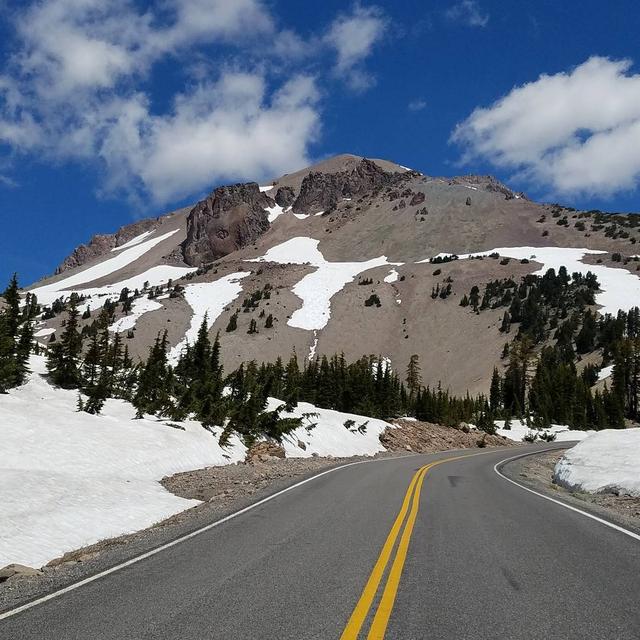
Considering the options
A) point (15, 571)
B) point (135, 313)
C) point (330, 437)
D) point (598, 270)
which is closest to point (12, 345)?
point (15, 571)

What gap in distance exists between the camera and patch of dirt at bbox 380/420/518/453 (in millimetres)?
43750

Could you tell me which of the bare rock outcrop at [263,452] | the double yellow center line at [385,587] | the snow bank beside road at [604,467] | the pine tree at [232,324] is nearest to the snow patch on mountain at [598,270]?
the pine tree at [232,324]

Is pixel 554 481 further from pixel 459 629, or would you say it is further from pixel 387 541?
pixel 459 629

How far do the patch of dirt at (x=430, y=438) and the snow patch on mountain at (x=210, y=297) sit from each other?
227ft

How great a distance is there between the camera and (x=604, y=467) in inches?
762

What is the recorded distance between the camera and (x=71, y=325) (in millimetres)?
28000

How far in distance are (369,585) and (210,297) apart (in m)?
147

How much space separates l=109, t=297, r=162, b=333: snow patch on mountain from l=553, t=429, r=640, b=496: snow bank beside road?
98854mm

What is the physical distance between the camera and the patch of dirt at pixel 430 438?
43.8 meters

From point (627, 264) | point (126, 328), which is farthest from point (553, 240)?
point (126, 328)

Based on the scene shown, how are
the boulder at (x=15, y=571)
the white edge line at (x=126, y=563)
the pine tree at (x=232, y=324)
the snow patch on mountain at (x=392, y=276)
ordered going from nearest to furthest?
the white edge line at (x=126, y=563), the boulder at (x=15, y=571), the pine tree at (x=232, y=324), the snow patch on mountain at (x=392, y=276)

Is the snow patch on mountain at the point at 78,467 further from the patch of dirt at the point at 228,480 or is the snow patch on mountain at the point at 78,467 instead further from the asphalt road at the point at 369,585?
the asphalt road at the point at 369,585

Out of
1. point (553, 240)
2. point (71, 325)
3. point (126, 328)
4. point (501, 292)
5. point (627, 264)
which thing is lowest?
point (71, 325)

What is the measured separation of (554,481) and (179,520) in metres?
17.1
